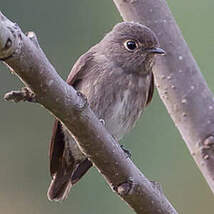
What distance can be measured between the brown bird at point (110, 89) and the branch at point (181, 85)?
0.31 meters

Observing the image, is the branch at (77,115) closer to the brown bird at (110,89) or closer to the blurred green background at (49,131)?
the brown bird at (110,89)

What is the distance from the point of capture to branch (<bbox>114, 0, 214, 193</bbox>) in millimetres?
3457

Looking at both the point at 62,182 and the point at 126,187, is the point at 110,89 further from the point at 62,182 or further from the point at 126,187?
the point at 126,187

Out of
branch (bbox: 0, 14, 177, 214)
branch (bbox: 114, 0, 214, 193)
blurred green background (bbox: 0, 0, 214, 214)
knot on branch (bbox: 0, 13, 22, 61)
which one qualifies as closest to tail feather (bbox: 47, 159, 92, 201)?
branch (bbox: 114, 0, 214, 193)

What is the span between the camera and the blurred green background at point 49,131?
5617 mm

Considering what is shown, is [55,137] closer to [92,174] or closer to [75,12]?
[92,174]

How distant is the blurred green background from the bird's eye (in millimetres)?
Answer: 875

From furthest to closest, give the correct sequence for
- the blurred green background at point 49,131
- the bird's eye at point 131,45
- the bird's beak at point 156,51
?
the blurred green background at point 49,131
the bird's eye at point 131,45
the bird's beak at point 156,51

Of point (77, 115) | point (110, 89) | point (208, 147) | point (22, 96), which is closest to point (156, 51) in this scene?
point (110, 89)

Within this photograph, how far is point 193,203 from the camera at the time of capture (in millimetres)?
5906

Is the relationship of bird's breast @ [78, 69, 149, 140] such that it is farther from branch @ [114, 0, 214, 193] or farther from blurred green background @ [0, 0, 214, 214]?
blurred green background @ [0, 0, 214, 214]

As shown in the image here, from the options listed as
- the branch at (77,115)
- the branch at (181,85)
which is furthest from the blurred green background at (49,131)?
the branch at (77,115)

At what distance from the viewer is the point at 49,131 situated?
6.43 metres

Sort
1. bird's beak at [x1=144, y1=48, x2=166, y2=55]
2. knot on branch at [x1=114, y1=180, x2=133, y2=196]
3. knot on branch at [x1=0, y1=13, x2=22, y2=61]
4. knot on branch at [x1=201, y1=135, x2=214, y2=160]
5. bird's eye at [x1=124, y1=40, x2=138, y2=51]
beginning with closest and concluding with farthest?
knot on branch at [x1=0, y1=13, x2=22, y2=61] → knot on branch at [x1=114, y1=180, x2=133, y2=196] → knot on branch at [x1=201, y1=135, x2=214, y2=160] → bird's beak at [x1=144, y1=48, x2=166, y2=55] → bird's eye at [x1=124, y1=40, x2=138, y2=51]
